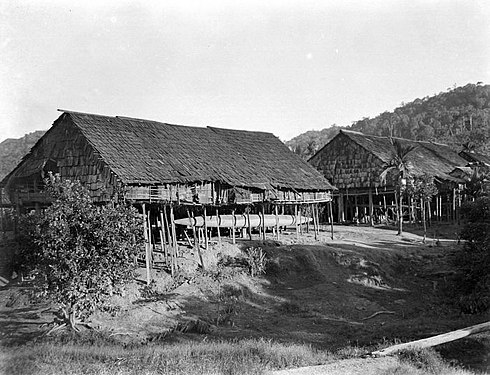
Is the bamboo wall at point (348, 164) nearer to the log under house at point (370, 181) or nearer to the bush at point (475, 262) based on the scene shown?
the log under house at point (370, 181)

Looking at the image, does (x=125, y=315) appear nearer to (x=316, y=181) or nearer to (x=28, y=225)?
(x=28, y=225)

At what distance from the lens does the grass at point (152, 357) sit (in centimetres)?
1074

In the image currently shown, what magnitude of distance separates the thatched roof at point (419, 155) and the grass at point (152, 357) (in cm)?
2829

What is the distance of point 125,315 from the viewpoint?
673 inches

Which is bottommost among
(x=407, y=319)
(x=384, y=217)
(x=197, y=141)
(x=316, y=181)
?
(x=407, y=319)

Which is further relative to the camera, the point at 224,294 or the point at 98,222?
the point at 224,294

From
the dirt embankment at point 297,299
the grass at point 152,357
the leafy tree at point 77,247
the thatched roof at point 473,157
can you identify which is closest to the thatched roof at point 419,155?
the thatched roof at point 473,157

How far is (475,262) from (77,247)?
14.4 meters

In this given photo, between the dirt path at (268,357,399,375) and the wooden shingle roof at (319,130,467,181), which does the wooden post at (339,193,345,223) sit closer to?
the wooden shingle roof at (319,130,467,181)

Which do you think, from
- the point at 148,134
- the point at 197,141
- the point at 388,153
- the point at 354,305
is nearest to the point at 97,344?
the point at 354,305

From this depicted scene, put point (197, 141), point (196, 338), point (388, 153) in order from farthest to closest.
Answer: point (388, 153) < point (197, 141) < point (196, 338)

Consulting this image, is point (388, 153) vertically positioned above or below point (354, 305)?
above

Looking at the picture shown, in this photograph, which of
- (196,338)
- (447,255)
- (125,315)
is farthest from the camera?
(447,255)

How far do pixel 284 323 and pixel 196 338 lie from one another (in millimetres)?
4149
